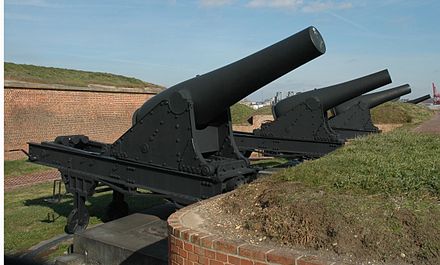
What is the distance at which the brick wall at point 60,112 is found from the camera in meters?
14.4

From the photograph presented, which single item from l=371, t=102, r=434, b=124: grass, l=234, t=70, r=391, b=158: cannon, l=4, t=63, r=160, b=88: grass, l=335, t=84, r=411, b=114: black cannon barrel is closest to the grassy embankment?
l=234, t=70, r=391, b=158: cannon

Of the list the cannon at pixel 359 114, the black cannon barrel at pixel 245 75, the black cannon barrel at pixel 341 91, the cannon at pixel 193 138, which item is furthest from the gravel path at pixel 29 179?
the cannon at pixel 359 114

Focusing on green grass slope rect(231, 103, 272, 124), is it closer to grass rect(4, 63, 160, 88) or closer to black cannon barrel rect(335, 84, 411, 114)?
grass rect(4, 63, 160, 88)

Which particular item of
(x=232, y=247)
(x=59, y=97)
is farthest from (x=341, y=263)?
(x=59, y=97)

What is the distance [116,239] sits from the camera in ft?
16.8

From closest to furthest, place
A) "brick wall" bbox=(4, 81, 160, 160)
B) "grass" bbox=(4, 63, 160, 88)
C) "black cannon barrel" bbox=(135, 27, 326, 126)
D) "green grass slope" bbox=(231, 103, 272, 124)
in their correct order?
"black cannon barrel" bbox=(135, 27, 326, 126)
"brick wall" bbox=(4, 81, 160, 160)
"grass" bbox=(4, 63, 160, 88)
"green grass slope" bbox=(231, 103, 272, 124)

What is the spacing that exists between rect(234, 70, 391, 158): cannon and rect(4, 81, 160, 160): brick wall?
7.66 m

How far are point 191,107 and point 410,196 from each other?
2.93 m

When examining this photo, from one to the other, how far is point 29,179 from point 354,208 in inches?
448

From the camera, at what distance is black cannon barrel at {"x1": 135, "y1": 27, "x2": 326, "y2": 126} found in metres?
4.94

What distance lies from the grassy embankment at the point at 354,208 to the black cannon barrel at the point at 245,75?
1296 millimetres

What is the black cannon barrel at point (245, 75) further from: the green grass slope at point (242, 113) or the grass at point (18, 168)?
the green grass slope at point (242, 113)

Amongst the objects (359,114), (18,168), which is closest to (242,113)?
(359,114)

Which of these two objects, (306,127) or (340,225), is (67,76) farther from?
(340,225)
